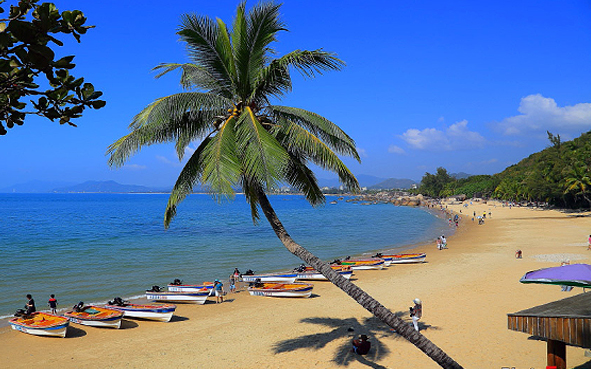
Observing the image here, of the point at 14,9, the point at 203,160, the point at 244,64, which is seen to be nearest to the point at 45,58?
the point at 14,9

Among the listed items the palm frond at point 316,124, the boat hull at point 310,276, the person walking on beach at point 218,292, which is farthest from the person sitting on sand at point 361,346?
the boat hull at point 310,276

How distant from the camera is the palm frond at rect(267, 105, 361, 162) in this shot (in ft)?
26.6

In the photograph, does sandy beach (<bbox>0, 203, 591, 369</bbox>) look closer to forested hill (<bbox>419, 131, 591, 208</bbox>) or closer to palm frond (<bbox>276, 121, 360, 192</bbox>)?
palm frond (<bbox>276, 121, 360, 192</bbox>)

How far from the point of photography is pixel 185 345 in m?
13.7

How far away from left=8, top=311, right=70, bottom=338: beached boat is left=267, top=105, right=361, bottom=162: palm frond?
486 inches

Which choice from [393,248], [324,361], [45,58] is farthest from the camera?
[393,248]

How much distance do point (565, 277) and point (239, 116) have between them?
22.7ft

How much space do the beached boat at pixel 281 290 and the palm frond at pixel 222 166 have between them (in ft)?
45.7

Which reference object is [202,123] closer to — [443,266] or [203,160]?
[203,160]

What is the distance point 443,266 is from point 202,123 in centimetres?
2373

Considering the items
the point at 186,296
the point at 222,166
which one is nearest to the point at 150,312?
the point at 186,296

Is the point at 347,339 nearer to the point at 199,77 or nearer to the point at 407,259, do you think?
the point at 199,77

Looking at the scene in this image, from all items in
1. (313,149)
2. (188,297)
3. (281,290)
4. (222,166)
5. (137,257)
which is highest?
(313,149)

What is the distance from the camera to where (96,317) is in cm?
1570
